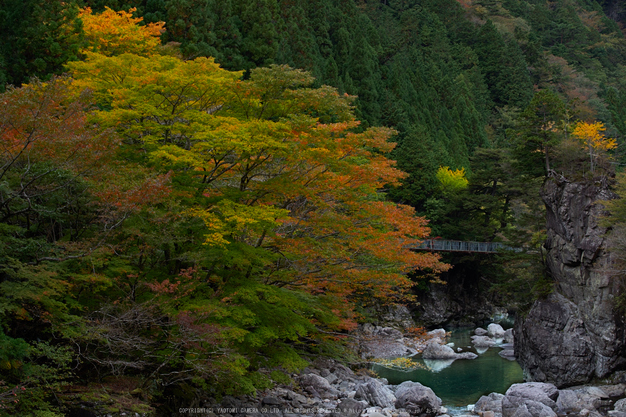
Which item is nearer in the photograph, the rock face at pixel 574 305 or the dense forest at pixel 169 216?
the dense forest at pixel 169 216

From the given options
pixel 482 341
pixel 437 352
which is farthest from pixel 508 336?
pixel 437 352

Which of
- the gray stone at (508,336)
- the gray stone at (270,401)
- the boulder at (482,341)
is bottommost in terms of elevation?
the gray stone at (508,336)

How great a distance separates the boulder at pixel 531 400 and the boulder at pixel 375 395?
11.5 ft

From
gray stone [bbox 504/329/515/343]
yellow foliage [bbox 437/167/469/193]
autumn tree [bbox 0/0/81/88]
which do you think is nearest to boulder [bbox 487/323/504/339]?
gray stone [bbox 504/329/515/343]

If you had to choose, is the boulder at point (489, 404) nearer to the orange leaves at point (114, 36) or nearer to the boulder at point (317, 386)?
the boulder at point (317, 386)

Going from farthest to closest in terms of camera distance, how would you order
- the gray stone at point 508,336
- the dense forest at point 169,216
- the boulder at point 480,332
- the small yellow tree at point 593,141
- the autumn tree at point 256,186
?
1. the boulder at point 480,332
2. the gray stone at point 508,336
3. the small yellow tree at point 593,141
4. the autumn tree at point 256,186
5. the dense forest at point 169,216

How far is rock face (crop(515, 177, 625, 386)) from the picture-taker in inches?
723

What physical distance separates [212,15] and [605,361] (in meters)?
22.3

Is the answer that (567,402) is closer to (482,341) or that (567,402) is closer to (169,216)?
(482,341)

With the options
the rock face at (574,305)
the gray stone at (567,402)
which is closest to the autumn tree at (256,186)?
the gray stone at (567,402)

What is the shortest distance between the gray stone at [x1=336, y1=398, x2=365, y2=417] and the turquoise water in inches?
156

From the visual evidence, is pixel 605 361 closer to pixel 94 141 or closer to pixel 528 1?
pixel 94 141

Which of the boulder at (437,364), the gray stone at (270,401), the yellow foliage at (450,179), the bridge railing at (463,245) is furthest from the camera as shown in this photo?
the yellow foliage at (450,179)

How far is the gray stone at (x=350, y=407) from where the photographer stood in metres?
14.4
